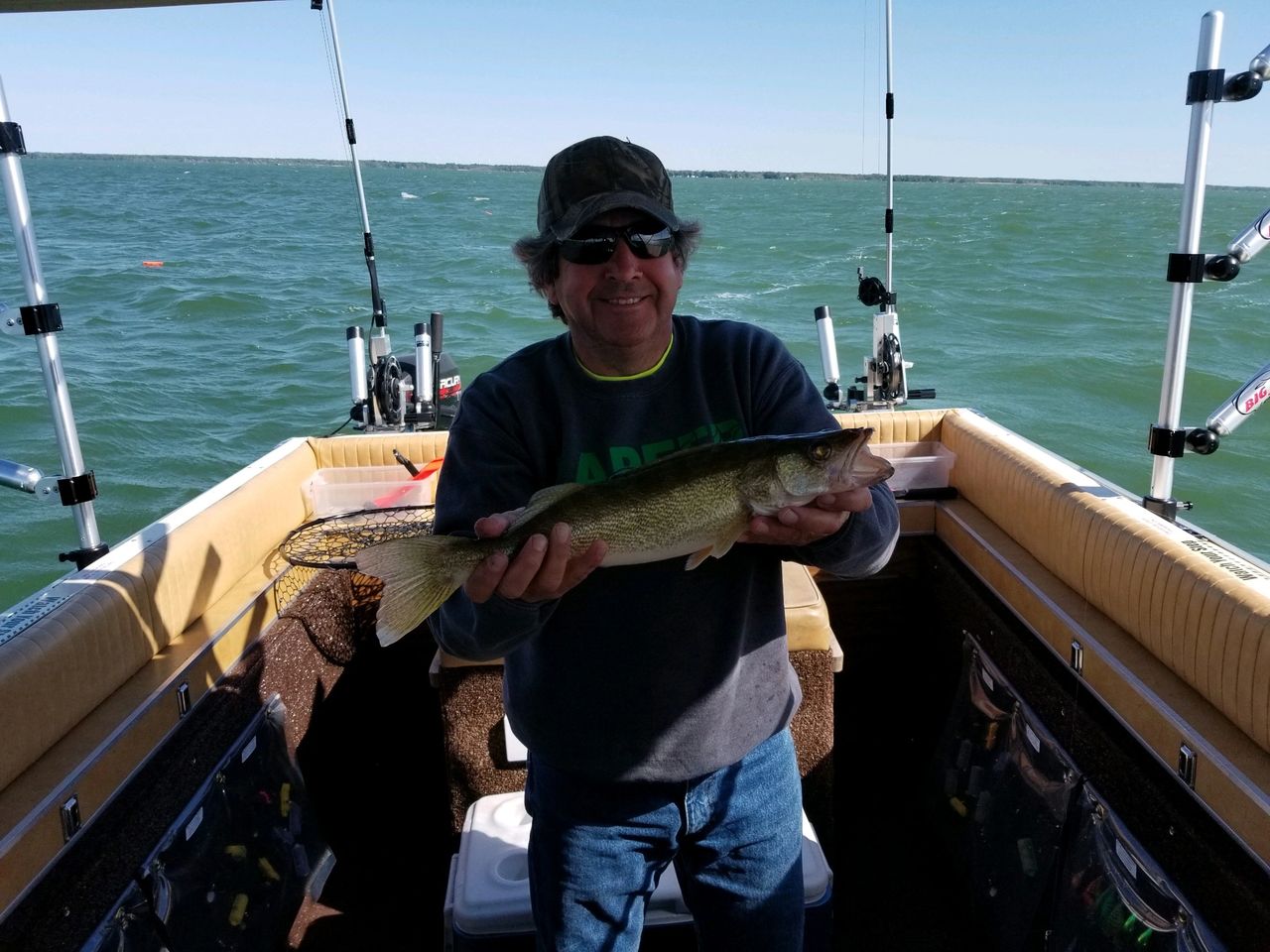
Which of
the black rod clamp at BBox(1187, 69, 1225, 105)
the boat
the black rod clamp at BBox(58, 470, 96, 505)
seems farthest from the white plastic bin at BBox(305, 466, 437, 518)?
the black rod clamp at BBox(1187, 69, 1225, 105)

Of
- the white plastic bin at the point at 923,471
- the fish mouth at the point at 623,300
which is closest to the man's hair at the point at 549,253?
the fish mouth at the point at 623,300

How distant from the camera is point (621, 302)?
2143 mm

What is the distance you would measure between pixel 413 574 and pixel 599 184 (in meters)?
1.01

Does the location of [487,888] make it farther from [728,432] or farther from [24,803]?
[728,432]

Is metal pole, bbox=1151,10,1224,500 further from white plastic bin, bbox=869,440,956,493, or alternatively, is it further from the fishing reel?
the fishing reel

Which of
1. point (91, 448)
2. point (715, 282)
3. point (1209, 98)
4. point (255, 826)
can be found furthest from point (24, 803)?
point (715, 282)

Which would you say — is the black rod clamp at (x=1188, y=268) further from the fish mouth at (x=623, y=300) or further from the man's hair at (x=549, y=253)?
the fish mouth at (x=623, y=300)

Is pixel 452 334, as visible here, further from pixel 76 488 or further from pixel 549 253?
pixel 549 253

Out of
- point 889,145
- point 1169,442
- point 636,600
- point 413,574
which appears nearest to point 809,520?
point 636,600

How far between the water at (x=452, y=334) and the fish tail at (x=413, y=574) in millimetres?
2075

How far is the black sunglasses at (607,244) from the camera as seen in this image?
2.15 metres

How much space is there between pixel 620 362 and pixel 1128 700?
1967 mm

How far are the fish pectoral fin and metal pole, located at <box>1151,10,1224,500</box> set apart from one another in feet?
7.17

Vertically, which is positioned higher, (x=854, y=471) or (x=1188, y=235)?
(x=1188, y=235)
